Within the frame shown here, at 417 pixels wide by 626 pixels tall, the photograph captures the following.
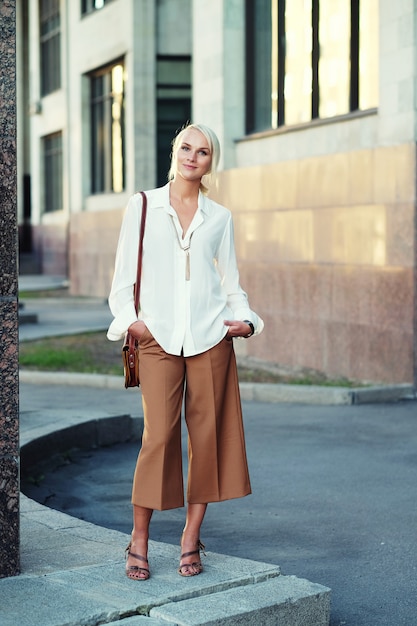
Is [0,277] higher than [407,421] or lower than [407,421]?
higher

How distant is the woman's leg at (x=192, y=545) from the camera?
4766 mm

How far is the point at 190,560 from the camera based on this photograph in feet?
15.7

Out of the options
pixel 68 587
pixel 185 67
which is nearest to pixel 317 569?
pixel 68 587

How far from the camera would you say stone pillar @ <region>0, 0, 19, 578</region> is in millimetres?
4777

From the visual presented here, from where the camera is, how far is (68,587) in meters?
4.55

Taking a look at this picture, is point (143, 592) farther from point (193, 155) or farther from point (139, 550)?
point (193, 155)

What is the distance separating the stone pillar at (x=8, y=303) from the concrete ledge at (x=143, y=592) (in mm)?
205

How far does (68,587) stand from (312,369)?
9197mm

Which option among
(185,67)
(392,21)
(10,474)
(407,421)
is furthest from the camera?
(185,67)

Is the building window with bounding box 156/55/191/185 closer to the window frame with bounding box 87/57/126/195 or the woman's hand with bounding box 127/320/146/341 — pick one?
the window frame with bounding box 87/57/126/195

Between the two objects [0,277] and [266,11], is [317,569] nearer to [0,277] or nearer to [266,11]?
[0,277]

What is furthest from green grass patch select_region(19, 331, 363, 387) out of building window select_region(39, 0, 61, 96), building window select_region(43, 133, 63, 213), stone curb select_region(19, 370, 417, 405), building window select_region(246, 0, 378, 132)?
building window select_region(39, 0, 61, 96)

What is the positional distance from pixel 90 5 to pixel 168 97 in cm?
414

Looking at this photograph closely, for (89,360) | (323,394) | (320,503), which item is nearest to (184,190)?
(320,503)
